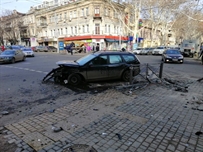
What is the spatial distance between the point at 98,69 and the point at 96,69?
0.10 metres

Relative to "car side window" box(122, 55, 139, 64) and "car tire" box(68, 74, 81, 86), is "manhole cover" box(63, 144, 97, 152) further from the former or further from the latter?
"car side window" box(122, 55, 139, 64)

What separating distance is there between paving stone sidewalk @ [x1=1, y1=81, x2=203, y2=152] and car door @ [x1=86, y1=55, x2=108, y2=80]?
81.3 inches

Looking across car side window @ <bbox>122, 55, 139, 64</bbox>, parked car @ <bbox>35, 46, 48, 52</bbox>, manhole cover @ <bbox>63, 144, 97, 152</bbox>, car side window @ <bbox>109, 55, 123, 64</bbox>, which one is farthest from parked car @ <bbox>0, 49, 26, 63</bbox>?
parked car @ <bbox>35, 46, 48, 52</bbox>

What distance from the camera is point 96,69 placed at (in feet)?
24.2

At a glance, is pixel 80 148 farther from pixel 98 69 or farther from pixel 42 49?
pixel 42 49

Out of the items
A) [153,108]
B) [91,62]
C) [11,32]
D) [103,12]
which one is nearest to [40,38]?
[11,32]

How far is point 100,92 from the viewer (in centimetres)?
639

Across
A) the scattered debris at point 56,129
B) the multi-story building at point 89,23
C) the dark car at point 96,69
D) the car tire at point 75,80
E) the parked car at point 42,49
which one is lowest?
the scattered debris at point 56,129

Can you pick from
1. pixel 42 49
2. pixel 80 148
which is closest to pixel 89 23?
pixel 42 49

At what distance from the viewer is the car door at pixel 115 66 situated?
7.64 meters

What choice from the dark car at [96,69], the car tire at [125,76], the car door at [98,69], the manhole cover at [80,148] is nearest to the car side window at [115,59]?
the dark car at [96,69]

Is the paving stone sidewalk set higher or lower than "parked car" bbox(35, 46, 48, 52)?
lower

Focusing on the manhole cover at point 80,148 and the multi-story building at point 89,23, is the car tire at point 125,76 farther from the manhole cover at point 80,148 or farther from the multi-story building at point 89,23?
the multi-story building at point 89,23

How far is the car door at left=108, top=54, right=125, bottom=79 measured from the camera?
7.64m
